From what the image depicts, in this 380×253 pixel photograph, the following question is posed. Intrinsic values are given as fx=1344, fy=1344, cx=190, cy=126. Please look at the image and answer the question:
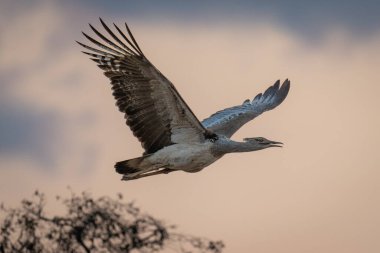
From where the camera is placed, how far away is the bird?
54.2 feet

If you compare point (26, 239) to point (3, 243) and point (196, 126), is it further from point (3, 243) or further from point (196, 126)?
point (196, 126)

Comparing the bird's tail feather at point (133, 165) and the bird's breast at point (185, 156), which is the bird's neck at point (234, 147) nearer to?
the bird's breast at point (185, 156)

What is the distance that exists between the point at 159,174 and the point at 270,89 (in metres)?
4.82

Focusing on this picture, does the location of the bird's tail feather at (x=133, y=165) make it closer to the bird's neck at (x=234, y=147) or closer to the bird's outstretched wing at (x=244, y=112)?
the bird's neck at (x=234, y=147)

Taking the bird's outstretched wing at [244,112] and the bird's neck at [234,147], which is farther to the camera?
the bird's outstretched wing at [244,112]

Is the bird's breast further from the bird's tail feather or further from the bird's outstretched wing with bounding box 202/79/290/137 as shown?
the bird's outstretched wing with bounding box 202/79/290/137

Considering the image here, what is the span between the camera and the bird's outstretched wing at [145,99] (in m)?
16.5

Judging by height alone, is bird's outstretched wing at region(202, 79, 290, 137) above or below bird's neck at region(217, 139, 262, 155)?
above

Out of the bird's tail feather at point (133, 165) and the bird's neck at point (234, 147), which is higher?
the bird's tail feather at point (133, 165)

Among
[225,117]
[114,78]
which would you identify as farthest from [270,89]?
[114,78]

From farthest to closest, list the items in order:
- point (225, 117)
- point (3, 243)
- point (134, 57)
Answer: point (3, 243), point (225, 117), point (134, 57)

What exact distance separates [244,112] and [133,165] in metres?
3.24

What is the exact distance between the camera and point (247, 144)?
17562 mm

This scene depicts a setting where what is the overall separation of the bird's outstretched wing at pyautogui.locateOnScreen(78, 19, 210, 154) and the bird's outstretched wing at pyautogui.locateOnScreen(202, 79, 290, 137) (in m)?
1.74
